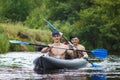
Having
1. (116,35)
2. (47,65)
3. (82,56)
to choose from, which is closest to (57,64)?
(47,65)

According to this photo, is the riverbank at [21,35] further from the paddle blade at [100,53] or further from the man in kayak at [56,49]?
the man in kayak at [56,49]

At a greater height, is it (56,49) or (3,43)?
(56,49)

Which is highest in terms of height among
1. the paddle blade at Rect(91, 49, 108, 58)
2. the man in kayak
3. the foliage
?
the man in kayak

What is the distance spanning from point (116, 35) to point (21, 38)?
7431 millimetres

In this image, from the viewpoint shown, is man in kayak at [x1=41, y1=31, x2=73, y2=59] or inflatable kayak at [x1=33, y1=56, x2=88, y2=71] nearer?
inflatable kayak at [x1=33, y1=56, x2=88, y2=71]

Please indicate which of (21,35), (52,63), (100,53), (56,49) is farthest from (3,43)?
(52,63)

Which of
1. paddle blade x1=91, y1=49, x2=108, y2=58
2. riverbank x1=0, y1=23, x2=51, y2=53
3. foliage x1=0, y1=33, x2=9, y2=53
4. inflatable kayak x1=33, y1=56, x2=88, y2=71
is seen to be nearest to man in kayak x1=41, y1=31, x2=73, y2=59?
inflatable kayak x1=33, y1=56, x2=88, y2=71

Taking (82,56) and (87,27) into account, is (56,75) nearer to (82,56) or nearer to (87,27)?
(82,56)

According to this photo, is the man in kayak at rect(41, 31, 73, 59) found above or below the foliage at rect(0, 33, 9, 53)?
above

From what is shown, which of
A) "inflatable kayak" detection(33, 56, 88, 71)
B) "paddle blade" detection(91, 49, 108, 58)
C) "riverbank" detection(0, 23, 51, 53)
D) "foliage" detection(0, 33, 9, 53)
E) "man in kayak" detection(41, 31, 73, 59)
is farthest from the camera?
"riverbank" detection(0, 23, 51, 53)

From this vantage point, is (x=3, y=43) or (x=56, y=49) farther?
(x=3, y=43)

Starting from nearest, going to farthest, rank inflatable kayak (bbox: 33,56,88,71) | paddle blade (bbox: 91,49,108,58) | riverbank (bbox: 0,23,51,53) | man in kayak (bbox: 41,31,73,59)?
inflatable kayak (bbox: 33,56,88,71), man in kayak (bbox: 41,31,73,59), paddle blade (bbox: 91,49,108,58), riverbank (bbox: 0,23,51,53)

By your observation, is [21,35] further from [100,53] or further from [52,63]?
[52,63]

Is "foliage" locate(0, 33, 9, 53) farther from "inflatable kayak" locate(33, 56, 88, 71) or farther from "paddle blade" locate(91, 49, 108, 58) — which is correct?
"inflatable kayak" locate(33, 56, 88, 71)
